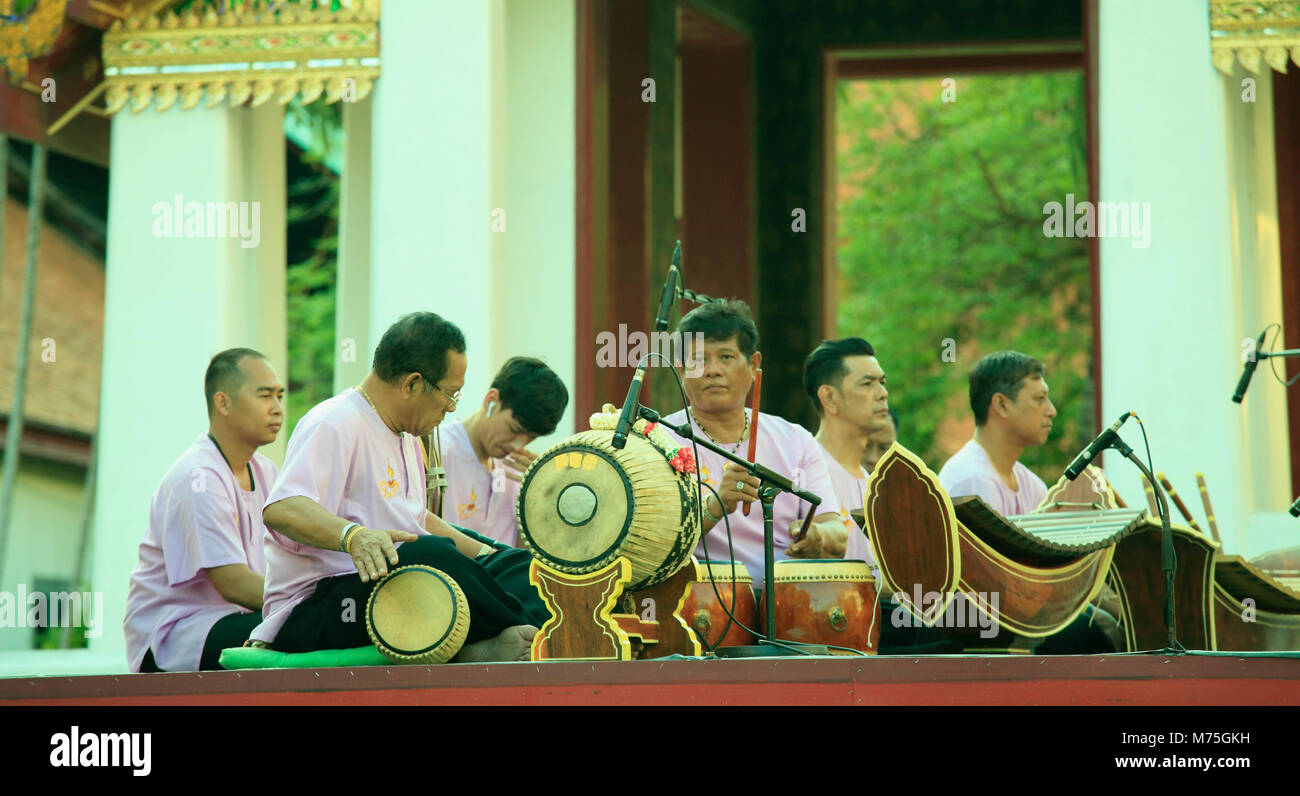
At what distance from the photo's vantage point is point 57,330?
11906 millimetres

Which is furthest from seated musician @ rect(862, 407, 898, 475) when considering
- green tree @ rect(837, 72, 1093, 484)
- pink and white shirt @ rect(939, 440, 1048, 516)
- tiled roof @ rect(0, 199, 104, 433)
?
green tree @ rect(837, 72, 1093, 484)

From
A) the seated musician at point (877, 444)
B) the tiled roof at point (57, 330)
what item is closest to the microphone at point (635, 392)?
the seated musician at point (877, 444)

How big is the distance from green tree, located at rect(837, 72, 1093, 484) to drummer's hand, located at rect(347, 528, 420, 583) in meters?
15.0

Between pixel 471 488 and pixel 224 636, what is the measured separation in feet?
4.42

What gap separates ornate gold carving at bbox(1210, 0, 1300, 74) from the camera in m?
7.37

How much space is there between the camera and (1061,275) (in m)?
19.1

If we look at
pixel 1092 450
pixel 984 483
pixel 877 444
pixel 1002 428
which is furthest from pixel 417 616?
pixel 877 444

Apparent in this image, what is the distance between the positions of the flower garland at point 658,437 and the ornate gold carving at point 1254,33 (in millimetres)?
4172

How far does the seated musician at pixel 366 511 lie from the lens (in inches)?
179

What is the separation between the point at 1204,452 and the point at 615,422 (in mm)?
3789

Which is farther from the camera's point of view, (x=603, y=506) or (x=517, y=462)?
(x=517, y=462)

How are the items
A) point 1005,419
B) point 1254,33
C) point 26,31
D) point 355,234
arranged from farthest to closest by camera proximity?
point 355,234 < point 26,31 < point 1254,33 < point 1005,419

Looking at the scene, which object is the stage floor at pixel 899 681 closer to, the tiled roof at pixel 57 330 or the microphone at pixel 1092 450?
the microphone at pixel 1092 450

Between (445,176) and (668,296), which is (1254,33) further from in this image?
(668,296)
